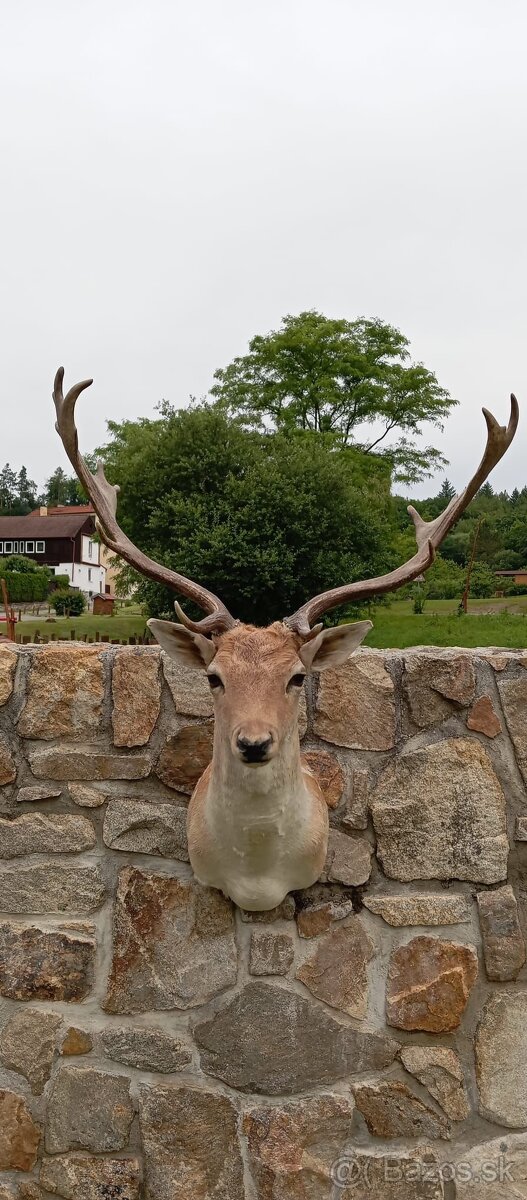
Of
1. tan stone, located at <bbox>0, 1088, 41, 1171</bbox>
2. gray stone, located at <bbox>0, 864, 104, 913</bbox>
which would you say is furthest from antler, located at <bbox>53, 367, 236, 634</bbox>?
tan stone, located at <bbox>0, 1088, 41, 1171</bbox>

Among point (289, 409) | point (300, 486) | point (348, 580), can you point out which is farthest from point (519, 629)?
point (289, 409)

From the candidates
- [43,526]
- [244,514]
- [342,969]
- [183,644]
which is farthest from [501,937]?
[43,526]

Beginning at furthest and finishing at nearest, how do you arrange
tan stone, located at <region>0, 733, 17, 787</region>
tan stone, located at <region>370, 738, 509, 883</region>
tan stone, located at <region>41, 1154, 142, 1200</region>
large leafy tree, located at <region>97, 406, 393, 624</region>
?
large leafy tree, located at <region>97, 406, 393, 624</region> → tan stone, located at <region>0, 733, 17, 787</region> → tan stone, located at <region>370, 738, 509, 883</region> → tan stone, located at <region>41, 1154, 142, 1200</region>

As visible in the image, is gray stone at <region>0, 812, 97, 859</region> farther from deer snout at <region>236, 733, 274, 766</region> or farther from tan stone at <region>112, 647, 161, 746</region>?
deer snout at <region>236, 733, 274, 766</region>

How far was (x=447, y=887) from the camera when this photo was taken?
8.95 feet

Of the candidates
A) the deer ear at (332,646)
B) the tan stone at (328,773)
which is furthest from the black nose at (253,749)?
the tan stone at (328,773)

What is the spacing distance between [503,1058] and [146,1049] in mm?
1172

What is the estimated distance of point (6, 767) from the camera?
284 cm

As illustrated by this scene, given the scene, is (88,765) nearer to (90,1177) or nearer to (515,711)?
(90,1177)

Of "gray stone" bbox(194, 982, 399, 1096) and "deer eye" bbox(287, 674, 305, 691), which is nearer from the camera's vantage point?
"deer eye" bbox(287, 674, 305, 691)

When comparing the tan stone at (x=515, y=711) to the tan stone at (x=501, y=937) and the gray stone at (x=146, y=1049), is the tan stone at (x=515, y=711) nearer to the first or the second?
the tan stone at (x=501, y=937)

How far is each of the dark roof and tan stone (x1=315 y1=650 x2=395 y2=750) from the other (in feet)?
187

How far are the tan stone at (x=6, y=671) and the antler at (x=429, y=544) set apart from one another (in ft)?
3.41

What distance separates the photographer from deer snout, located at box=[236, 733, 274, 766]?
6.63 feet
